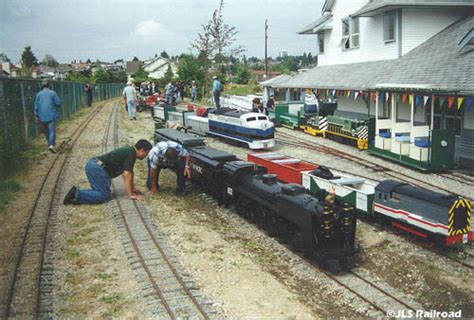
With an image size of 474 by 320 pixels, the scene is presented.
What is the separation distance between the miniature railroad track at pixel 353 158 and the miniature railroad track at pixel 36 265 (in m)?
10.2

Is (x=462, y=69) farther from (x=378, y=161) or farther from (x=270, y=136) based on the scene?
(x=270, y=136)

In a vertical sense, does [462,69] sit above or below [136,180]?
above

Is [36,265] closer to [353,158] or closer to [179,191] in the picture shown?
[179,191]

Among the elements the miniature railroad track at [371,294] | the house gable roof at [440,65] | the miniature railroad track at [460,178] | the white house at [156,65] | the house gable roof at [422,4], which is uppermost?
the white house at [156,65]

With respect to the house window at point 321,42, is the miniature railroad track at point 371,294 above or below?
below

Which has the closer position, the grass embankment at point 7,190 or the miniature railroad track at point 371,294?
the miniature railroad track at point 371,294

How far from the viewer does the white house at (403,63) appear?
663 inches

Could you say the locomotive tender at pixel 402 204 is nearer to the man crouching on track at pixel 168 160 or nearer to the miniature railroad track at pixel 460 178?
the man crouching on track at pixel 168 160

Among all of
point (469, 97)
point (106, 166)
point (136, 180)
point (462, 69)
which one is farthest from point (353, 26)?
point (106, 166)

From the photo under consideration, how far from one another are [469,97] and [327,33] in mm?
16227

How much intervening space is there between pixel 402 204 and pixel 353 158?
821 cm

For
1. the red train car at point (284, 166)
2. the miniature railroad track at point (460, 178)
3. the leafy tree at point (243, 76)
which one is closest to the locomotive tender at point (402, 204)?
the red train car at point (284, 166)

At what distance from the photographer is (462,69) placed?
17078mm

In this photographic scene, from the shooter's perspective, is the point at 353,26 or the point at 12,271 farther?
the point at 353,26
